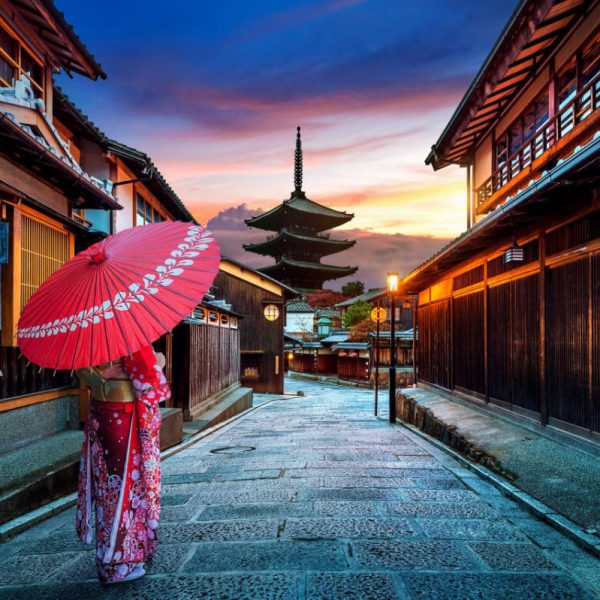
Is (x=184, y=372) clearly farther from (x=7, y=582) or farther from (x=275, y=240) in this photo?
(x=275, y=240)

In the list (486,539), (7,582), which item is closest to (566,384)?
(486,539)

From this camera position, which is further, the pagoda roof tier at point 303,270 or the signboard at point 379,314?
the pagoda roof tier at point 303,270

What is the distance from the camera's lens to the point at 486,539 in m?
4.15

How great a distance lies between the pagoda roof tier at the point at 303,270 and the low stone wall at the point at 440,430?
1325 inches

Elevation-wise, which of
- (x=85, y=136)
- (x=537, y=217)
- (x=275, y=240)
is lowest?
(x=537, y=217)

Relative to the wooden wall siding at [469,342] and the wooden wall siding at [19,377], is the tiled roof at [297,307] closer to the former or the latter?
the wooden wall siding at [469,342]

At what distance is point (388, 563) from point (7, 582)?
2.76 metres

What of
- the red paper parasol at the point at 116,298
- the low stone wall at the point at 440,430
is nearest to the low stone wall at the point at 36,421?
the red paper parasol at the point at 116,298

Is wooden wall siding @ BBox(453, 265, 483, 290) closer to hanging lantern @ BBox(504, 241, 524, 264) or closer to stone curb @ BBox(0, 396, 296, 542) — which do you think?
hanging lantern @ BBox(504, 241, 524, 264)

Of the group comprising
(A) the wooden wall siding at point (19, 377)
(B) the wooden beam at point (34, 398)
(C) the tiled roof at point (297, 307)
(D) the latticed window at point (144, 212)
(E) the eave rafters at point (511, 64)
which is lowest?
(B) the wooden beam at point (34, 398)

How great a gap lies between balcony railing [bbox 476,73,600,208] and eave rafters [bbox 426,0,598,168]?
143 centimetres

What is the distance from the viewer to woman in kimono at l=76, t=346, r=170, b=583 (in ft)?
11.7

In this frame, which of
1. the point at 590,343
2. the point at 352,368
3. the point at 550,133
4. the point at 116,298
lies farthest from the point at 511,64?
the point at 352,368

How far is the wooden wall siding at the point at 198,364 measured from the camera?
11820 mm
